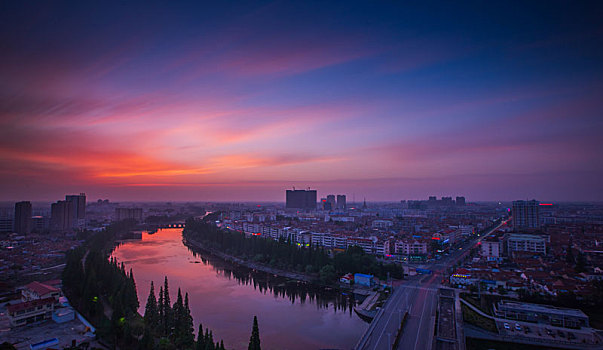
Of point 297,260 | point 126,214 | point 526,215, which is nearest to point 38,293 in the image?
point 297,260

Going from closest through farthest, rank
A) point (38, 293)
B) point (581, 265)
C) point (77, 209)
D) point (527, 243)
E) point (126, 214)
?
point (38, 293), point (581, 265), point (527, 243), point (77, 209), point (126, 214)

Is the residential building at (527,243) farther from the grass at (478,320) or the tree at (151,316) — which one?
the tree at (151,316)

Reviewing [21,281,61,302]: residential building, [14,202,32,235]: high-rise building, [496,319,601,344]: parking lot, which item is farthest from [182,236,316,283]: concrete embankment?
[14,202,32,235]: high-rise building

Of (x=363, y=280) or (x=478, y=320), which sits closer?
(x=478, y=320)

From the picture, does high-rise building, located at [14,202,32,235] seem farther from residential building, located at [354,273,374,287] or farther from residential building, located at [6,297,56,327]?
residential building, located at [354,273,374,287]

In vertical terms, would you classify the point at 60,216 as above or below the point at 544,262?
above

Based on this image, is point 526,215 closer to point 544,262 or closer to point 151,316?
point 544,262

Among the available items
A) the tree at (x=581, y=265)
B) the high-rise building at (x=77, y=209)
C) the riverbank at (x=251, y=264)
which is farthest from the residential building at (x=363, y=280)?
the high-rise building at (x=77, y=209)
